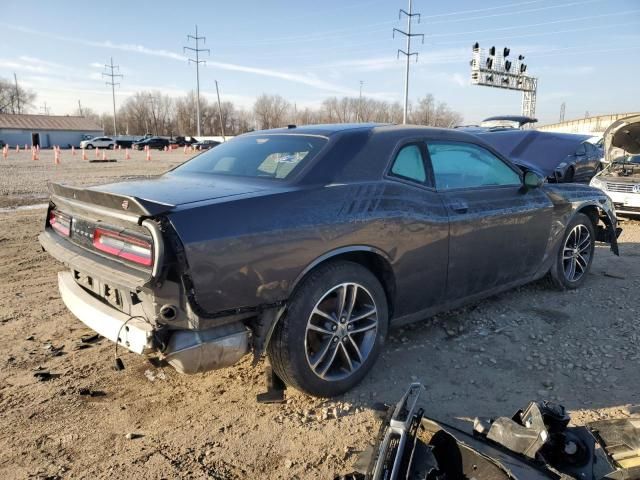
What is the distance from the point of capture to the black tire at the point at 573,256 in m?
4.75

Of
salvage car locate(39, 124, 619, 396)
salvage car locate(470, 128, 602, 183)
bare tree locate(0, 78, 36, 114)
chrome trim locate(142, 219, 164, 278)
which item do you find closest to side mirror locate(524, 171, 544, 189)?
salvage car locate(39, 124, 619, 396)

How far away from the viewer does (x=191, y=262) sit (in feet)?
7.47

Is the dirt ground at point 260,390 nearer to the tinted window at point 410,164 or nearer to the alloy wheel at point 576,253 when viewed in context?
the alloy wheel at point 576,253

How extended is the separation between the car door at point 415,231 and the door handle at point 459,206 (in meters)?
0.12

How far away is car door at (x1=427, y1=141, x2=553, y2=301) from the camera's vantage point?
3555 mm

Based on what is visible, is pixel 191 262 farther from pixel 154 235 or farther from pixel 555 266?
pixel 555 266

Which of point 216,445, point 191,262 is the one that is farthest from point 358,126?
point 216,445

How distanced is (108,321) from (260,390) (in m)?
1.02

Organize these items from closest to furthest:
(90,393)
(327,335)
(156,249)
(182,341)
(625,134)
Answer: (156,249) < (182,341) < (327,335) < (90,393) < (625,134)

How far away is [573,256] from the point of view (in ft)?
16.2

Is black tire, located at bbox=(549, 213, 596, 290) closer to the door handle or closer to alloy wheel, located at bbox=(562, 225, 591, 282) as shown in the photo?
alloy wheel, located at bbox=(562, 225, 591, 282)

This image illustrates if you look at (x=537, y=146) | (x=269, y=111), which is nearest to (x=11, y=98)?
(x=269, y=111)

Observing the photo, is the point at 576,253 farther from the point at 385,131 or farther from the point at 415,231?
the point at 385,131

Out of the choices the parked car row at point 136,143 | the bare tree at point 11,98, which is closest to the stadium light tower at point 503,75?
the parked car row at point 136,143
